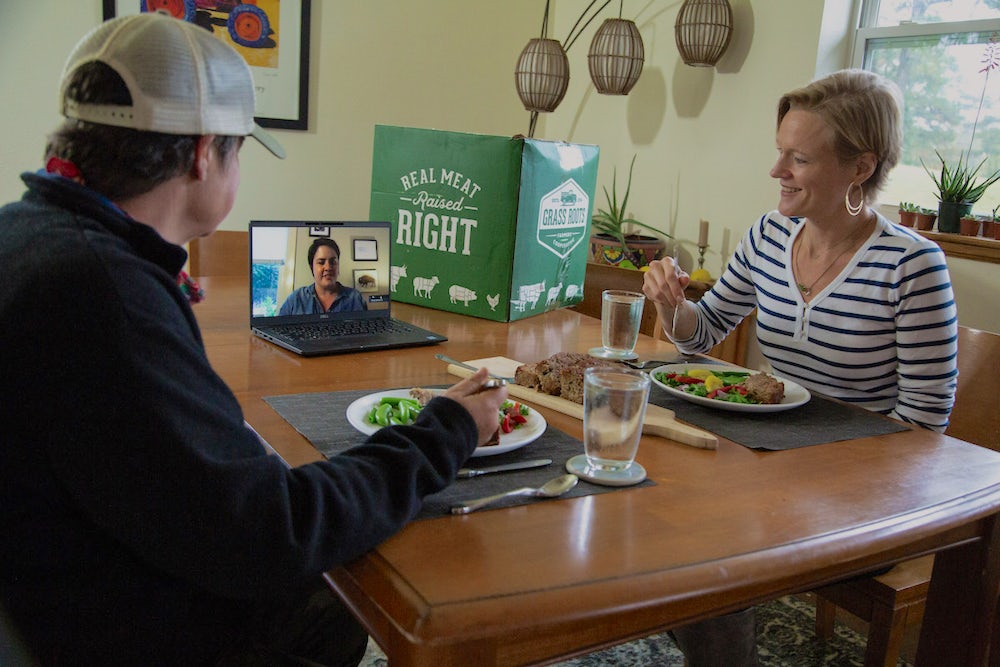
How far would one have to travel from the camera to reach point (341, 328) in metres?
1.71

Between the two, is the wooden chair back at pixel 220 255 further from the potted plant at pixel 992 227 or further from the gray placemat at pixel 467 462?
the potted plant at pixel 992 227

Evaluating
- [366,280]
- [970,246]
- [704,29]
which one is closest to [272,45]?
[704,29]

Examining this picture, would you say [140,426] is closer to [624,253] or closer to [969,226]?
[969,226]

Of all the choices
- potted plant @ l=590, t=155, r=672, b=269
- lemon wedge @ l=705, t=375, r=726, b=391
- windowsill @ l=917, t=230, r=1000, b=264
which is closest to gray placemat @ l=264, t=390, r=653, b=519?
lemon wedge @ l=705, t=375, r=726, b=391

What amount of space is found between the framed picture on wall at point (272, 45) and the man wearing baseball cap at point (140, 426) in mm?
2863

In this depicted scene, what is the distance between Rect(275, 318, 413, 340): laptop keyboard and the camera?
164 centimetres

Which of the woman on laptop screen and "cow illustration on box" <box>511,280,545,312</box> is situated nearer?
the woman on laptop screen

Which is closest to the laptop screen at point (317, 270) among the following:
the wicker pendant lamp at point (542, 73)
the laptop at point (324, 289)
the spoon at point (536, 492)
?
the laptop at point (324, 289)

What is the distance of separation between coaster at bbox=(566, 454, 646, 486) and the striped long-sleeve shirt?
76 centimetres

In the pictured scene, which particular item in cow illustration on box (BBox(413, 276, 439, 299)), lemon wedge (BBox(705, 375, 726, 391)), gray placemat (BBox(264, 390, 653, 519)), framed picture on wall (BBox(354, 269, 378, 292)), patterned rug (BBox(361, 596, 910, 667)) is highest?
framed picture on wall (BBox(354, 269, 378, 292))

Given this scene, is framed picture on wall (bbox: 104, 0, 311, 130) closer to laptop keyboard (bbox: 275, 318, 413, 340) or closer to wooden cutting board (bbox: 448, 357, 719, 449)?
laptop keyboard (bbox: 275, 318, 413, 340)

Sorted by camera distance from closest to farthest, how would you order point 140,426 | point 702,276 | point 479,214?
point 140,426
point 479,214
point 702,276

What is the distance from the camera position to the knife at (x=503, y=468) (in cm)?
102

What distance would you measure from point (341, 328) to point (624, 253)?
1.93 metres
